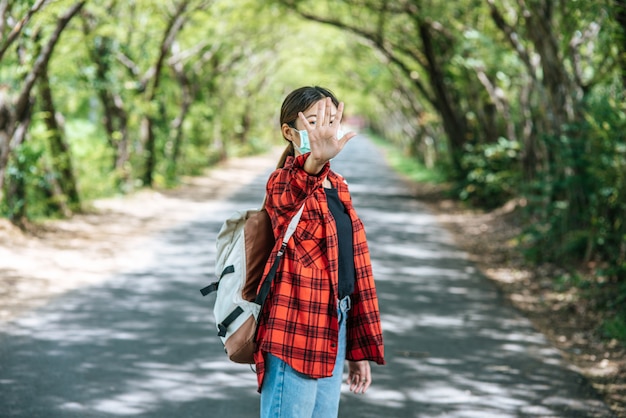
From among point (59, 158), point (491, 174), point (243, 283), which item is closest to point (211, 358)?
point (243, 283)

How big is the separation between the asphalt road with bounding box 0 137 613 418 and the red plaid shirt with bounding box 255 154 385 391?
228 cm

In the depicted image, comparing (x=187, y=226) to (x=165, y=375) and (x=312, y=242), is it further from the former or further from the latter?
(x=312, y=242)

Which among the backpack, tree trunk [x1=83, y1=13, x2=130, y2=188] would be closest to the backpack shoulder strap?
the backpack

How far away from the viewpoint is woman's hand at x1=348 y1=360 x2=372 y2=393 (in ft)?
10.1

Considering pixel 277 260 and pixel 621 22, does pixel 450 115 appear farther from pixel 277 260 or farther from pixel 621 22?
pixel 277 260

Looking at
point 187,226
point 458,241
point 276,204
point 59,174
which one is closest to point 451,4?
point 458,241

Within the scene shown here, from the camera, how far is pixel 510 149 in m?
14.9

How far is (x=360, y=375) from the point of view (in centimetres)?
310

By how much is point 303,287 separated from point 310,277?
4cm

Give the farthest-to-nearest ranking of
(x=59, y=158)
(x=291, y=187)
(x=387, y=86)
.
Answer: (x=387, y=86) → (x=59, y=158) → (x=291, y=187)

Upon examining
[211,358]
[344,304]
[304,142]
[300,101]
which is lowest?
[211,358]

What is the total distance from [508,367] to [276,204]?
3817mm

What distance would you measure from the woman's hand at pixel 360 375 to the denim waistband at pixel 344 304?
0.28 m

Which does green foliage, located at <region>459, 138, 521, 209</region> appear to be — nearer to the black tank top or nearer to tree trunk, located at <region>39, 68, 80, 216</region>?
tree trunk, located at <region>39, 68, 80, 216</region>
